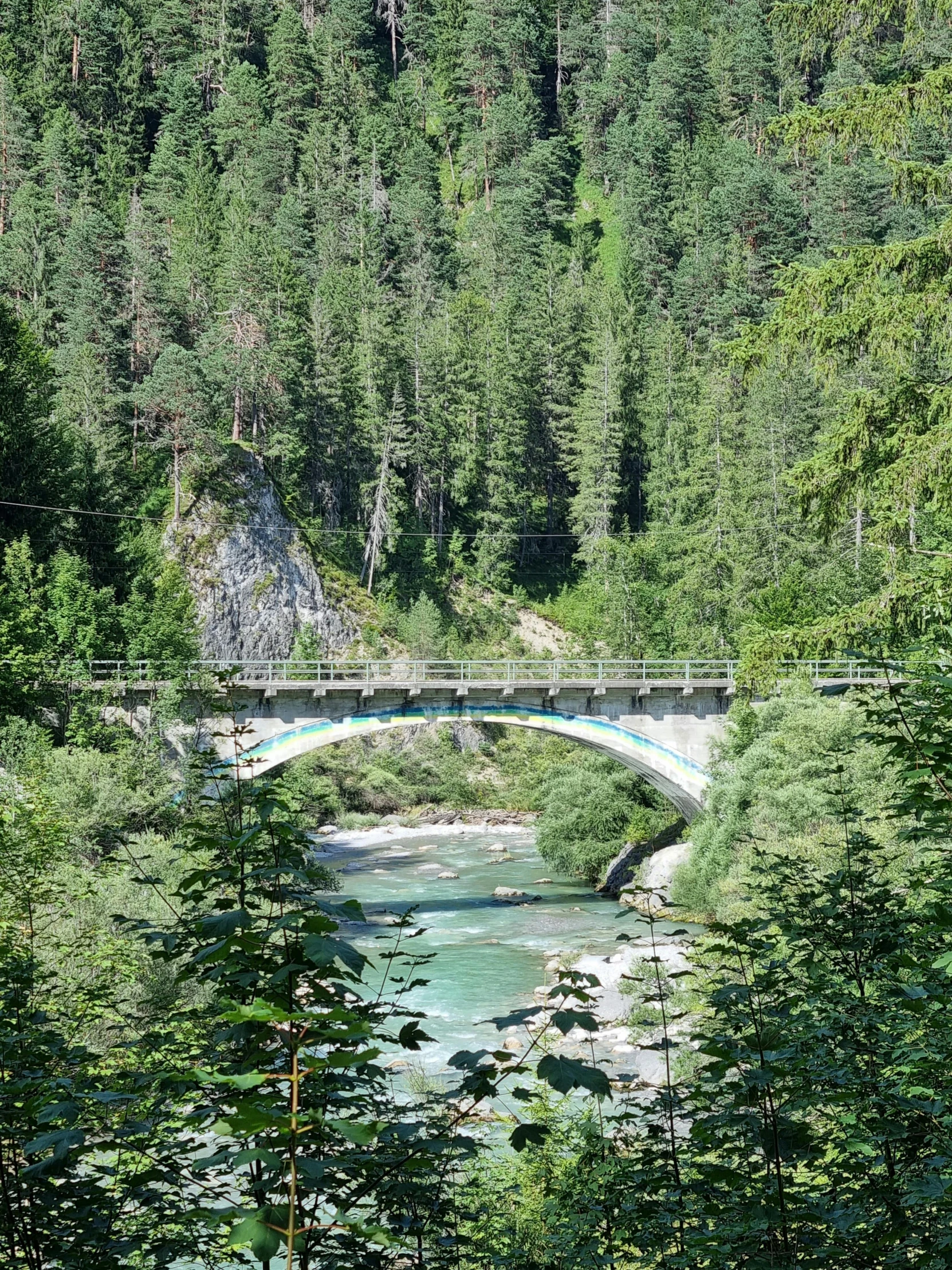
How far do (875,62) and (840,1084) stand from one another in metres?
80.1

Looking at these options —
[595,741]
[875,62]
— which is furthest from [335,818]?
[875,62]

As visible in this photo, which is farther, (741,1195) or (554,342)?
(554,342)

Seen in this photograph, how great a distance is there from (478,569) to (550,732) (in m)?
28.5

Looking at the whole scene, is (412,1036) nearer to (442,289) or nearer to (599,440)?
(599,440)

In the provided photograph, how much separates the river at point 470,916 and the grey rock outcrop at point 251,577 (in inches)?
363

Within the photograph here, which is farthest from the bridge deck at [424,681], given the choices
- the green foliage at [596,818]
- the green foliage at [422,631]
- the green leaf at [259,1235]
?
the green leaf at [259,1235]

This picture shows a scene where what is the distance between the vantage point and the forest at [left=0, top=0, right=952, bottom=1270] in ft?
12.1

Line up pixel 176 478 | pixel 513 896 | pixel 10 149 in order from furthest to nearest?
pixel 10 149 → pixel 176 478 → pixel 513 896

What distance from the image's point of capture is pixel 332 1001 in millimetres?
3238

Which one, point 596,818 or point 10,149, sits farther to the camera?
point 10,149

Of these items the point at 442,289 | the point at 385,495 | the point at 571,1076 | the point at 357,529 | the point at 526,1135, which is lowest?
the point at 526,1135

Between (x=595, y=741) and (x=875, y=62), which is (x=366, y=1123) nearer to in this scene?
(x=595, y=741)

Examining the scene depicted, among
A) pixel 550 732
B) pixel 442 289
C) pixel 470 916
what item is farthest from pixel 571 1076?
pixel 442 289

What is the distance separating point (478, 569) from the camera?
60375 millimetres
